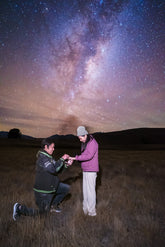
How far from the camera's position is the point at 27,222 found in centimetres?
392

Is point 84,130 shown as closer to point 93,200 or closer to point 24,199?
point 93,200

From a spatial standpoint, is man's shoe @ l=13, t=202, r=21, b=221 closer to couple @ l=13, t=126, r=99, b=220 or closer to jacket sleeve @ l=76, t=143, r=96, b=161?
couple @ l=13, t=126, r=99, b=220

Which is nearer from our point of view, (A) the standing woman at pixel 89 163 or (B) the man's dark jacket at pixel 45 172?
(B) the man's dark jacket at pixel 45 172

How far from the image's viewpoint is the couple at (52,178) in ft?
13.3

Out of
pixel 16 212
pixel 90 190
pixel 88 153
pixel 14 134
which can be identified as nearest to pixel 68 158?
pixel 88 153

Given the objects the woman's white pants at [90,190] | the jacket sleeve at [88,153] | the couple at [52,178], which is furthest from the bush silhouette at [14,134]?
the jacket sleeve at [88,153]

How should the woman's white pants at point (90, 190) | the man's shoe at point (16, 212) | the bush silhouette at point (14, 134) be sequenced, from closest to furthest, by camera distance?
the man's shoe at point (16, 212) < the woman's white pants at point (90, 190) < the bush silhouette at point (14, 134)

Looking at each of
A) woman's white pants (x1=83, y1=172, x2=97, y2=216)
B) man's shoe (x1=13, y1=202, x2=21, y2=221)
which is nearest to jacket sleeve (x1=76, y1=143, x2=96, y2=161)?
woman's white pants (x1=83, y1=172, x2=97, y2=216)

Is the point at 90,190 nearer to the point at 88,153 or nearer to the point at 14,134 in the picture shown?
the point at 88,153

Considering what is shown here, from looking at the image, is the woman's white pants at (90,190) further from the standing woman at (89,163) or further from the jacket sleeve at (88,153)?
the jacket sleeve at (88,153)

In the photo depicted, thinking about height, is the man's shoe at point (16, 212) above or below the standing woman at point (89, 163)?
below

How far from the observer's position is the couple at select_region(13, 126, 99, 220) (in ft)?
13.3

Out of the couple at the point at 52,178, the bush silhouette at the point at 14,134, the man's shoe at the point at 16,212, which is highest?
the bush silhouette at the point at 14,134

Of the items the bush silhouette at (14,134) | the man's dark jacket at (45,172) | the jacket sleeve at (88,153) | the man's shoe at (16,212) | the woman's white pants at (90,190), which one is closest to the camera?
the man's dark jacket at (45,172)
